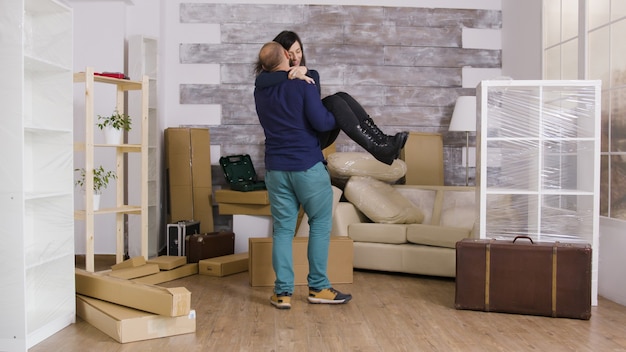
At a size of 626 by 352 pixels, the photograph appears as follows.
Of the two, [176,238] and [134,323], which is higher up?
[176,238]

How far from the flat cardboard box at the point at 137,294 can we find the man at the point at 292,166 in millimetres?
777

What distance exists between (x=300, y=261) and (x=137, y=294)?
1.50 metres

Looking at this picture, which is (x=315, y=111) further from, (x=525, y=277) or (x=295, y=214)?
(x=525, y=277)

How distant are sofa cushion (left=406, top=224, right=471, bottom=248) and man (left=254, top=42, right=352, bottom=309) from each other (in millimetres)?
1155

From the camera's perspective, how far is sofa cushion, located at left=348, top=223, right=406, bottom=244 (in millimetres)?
5035

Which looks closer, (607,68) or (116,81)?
(607,68)

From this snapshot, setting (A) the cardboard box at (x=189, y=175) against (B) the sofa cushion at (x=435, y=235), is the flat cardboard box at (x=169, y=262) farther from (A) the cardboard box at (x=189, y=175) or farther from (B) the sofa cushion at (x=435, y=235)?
(B) the sofa cushion at (x=435, y=235)

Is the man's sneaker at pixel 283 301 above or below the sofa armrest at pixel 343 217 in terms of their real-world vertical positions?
below

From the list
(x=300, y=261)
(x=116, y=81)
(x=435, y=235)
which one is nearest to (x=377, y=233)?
(x=435, y=235)

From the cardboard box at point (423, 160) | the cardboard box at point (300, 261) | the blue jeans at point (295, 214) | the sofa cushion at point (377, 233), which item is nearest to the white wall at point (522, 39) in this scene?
the cardboard box at point (423, 160)

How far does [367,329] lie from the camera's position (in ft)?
11.2

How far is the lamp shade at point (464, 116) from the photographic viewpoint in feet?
18.9

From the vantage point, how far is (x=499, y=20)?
6328mm

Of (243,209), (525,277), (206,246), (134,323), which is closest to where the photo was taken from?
(134,323)
